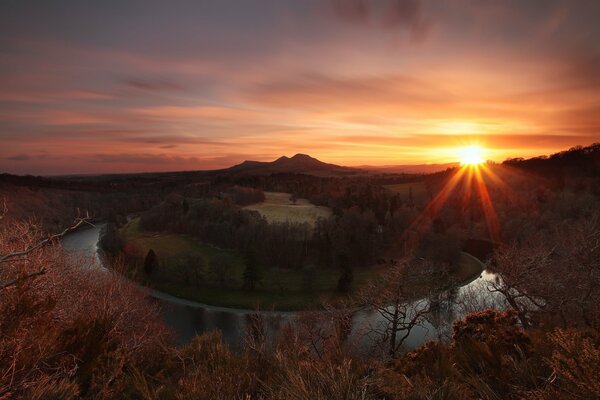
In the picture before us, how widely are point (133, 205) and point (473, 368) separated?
13025 cm

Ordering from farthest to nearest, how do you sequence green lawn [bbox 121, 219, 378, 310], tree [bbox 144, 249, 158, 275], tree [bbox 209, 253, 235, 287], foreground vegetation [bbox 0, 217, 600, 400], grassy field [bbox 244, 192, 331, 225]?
1. grassy field [bbox 244, 192, 331, 225]
2. tree [bbox 144, 249, 158, 275]
3. tree [bbox 209, 253, 235, 287]
4. green lawn [bbox 121, 219, 378, 310]
5. foreground vegetation [bbox 0, 217, 600, 400]

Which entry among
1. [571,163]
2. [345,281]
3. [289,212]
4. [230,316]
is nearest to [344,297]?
[345,281]

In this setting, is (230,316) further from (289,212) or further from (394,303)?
(289,212)

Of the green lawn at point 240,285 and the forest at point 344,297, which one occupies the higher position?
the forest at point 344,297

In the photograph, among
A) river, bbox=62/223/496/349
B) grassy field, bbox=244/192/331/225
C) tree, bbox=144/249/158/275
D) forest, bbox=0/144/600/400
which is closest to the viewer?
forest, bbox=0/144/600/400

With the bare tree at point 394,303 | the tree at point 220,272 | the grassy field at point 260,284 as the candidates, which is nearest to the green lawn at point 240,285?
the grassy field at point 260,284

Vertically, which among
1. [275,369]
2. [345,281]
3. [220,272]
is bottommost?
[345,281]

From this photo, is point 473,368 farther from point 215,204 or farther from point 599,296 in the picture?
point 215,204

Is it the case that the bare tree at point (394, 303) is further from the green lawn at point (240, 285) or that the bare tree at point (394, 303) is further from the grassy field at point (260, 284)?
the green lawn at point (240, 285)

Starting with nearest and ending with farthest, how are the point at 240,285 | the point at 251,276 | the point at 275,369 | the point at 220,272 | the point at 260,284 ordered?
the point at 275,369, the point at 251,276, the point at 220,272, the point at 260,284, the point at 240,285

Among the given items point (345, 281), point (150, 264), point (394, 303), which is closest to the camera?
point (394, 303)

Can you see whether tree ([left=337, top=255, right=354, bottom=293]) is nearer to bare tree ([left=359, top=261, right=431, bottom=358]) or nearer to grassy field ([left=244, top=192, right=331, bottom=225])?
bare tree ([left=359, top=261, right=431, bottom=358])

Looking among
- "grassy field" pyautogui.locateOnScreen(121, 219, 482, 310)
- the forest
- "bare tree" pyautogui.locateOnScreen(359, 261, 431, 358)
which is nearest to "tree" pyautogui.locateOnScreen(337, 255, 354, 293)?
the forest

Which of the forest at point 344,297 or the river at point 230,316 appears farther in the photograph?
the river at point 230,316
